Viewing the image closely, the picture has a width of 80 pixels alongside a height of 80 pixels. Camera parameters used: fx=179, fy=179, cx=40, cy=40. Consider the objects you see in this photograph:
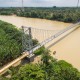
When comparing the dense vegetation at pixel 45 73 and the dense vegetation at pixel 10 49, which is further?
the dense vegetation at pixel 10 49

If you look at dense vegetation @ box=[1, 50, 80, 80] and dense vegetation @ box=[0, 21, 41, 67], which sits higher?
dense vegetation @ box=[1, 50, 80, 80]

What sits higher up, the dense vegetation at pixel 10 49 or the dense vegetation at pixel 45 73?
the dense vegetation at pixel 45 73

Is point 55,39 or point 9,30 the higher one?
point 9,30

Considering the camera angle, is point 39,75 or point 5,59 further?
point 5,59

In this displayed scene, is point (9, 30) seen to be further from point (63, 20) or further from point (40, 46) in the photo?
point (63, 20)

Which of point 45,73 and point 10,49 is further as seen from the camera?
point 10,49

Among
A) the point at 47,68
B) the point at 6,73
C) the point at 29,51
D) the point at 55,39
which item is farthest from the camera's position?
the point at 55,39

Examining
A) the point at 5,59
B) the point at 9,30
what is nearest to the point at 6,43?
the point at 5,59

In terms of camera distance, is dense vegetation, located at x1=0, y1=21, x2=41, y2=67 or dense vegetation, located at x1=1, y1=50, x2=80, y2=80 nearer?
dense vegetation, located at x1=1, y1=50, x2=80, y2=80

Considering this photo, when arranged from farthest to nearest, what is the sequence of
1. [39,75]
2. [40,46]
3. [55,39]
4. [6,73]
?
1. [55,39]
2. [40,46]
3. [6,73]
4. [39,75]

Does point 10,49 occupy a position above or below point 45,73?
below
